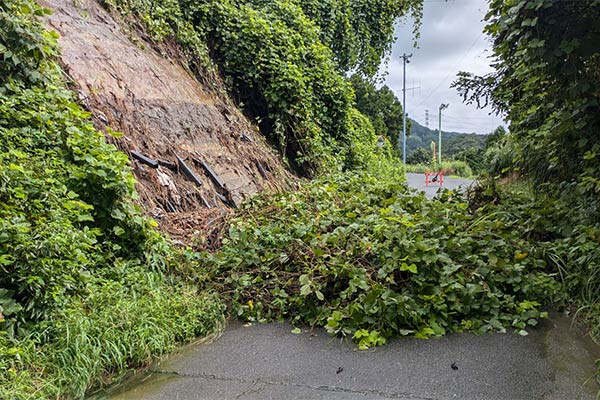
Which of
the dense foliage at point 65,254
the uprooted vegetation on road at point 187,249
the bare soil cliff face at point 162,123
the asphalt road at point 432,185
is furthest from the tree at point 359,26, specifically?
the dense foliage at point 65,254

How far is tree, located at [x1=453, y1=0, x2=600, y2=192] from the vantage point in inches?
129

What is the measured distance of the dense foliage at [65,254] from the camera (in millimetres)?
2336

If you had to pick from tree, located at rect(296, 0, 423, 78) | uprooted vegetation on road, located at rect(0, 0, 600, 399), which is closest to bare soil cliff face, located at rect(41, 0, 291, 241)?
uprooted vegetation on road, located at rect(0, 0, 600, 399)

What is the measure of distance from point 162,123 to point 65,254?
11.2 feet

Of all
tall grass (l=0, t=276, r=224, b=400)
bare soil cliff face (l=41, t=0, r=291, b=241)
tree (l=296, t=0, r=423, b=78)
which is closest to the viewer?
tall grass (l=0, t=276, r=224, b=400)

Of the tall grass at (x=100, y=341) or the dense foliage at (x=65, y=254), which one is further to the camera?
the dense foliage at (x=65, y=254)

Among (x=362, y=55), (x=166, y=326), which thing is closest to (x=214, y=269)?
(x=166, y=326)

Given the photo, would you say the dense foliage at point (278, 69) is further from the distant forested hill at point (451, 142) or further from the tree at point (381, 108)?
the distant forested hill at point (451, 142)

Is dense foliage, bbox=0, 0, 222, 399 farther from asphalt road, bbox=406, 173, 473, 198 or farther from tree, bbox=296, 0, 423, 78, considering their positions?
tree, bbox=296, 0, 423, 78

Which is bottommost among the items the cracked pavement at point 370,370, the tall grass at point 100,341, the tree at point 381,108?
the cracked pavement at point 370,370

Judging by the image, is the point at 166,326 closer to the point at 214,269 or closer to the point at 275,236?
the point at 214,269

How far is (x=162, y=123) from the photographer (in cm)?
575

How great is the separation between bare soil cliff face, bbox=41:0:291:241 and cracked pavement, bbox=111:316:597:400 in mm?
1896

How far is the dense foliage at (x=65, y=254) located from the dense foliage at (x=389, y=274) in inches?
22.0
